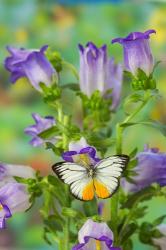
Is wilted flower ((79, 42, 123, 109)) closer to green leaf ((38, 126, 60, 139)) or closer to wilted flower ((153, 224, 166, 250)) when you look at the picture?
green leaf ((38, 126, 60, 139))

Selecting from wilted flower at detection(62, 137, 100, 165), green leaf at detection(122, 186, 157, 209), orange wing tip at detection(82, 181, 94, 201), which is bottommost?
green leaf at detection(122, 186, 157, 209)

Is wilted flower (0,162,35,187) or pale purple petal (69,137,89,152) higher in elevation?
pale purple petal (69,137,89,152)

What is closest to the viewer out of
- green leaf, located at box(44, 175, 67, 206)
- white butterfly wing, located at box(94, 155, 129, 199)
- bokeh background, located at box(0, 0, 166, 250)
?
white butterfly wing, located at box(94, 155, 129, 199)

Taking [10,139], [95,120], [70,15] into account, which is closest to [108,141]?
[95,120]

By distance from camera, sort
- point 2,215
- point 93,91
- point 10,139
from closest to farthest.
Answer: point 2,215, point 93,91, point 10,139

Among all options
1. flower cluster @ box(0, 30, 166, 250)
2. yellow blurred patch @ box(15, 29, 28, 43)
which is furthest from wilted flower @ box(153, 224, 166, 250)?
yellow blurred patch @ box(15, 29, 28, 43)

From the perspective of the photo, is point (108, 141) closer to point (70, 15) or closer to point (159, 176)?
point (159, 176)

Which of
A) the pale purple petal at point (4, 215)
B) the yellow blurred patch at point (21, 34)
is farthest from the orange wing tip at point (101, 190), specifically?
the yellow blurred patch at point (21, 34)
